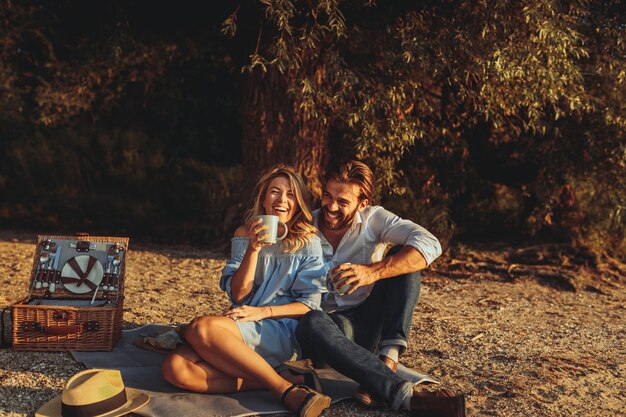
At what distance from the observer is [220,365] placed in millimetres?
3584

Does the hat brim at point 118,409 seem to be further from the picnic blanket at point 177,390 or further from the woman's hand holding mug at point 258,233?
the woman's hand holding mug at point 258,233

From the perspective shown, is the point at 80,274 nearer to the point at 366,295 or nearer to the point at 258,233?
the point at 258,233

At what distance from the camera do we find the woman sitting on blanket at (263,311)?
3.48 metres

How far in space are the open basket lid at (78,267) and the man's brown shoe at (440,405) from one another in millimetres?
2008

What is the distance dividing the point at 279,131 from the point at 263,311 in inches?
169

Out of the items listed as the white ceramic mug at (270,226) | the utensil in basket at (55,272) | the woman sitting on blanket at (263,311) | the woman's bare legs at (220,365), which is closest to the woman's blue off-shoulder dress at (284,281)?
the woman sitting on blanket at (263,311)

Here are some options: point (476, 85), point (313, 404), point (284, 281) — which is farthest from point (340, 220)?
point (476, 85)

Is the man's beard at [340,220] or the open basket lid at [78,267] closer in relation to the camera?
the man's beard at [340,220]

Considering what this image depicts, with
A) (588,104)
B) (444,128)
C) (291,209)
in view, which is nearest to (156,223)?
(444,128)

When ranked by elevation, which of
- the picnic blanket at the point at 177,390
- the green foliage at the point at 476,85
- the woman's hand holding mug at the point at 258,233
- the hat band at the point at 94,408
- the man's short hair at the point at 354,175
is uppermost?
the green foliage at the point at 476,85

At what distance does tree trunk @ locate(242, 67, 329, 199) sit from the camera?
7688mm

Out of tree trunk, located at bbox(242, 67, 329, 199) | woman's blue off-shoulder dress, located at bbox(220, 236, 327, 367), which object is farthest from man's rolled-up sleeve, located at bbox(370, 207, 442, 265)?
tree trunk, located at bbox(242, 67, 329, 199)

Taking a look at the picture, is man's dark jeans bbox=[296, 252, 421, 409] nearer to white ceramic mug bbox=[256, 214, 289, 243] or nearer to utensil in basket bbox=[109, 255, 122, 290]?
white ceramic mug bbox=[256, 214, 289, 243]

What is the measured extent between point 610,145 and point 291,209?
212 inches
